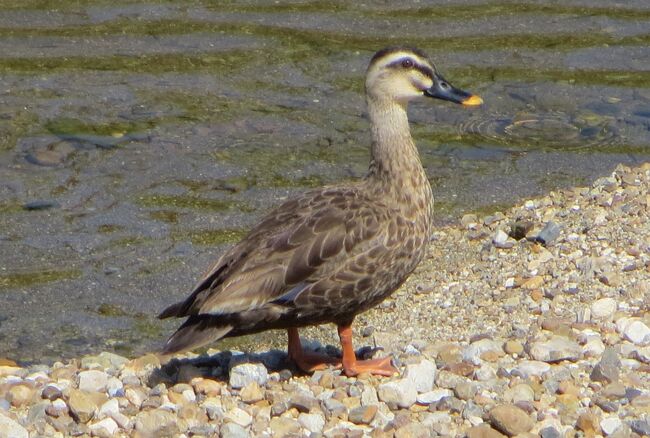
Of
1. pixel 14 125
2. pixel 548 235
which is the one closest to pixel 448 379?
pixel 548 235

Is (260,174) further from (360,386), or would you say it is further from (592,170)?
(360,386)

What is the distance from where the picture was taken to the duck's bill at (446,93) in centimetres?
685

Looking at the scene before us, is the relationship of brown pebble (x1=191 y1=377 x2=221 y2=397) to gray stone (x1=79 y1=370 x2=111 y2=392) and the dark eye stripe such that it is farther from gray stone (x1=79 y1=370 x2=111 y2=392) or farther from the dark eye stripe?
the dark eye stripe

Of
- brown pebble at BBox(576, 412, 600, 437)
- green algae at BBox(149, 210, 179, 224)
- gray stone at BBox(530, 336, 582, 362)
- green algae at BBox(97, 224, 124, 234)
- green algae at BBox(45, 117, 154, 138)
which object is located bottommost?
green algae at BBox(97, 224, 124, 234)

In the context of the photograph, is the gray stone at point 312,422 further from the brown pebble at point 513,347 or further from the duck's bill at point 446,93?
the duck's bill at point 446,93

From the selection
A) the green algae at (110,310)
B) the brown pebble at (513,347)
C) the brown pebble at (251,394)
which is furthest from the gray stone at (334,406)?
the green algae at (110,310)

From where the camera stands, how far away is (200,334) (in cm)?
590

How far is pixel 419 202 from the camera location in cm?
645

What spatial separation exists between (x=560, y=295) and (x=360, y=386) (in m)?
1.59

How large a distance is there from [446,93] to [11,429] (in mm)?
2930

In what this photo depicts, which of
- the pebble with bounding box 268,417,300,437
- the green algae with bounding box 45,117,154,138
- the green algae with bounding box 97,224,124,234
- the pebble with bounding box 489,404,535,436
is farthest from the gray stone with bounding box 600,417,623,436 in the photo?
the green algae with bounding box 45,117,154,138

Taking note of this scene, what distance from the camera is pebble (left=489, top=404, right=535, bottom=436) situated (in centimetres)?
536

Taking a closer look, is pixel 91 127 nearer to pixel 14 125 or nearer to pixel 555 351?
pixel 14 125

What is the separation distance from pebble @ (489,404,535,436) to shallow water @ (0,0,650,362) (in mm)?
2359
